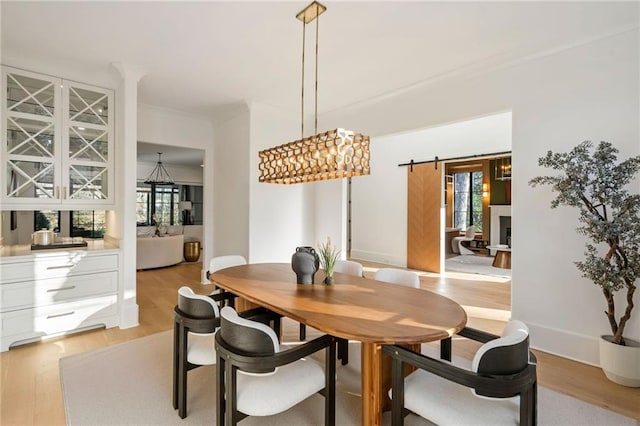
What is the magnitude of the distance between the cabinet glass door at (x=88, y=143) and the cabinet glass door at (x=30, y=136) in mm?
120

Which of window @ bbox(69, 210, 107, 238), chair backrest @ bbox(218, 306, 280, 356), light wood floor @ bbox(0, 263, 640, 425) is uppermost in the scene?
window @ bbox(69, 210, 107, 238)

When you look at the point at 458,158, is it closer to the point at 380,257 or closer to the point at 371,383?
the point at 380,257

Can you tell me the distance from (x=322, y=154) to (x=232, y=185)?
3.01 m

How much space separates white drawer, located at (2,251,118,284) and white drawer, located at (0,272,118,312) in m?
0.05

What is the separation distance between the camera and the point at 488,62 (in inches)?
125

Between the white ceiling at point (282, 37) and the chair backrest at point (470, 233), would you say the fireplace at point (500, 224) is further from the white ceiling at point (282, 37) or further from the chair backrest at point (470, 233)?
the white ceiling at point (282, 37)

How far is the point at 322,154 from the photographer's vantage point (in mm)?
2244

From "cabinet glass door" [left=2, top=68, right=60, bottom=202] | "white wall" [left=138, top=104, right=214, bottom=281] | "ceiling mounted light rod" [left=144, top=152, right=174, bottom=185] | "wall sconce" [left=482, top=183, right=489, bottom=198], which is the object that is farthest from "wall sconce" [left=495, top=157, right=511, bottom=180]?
"ceiling mounted light rod" [left=144, top=152, right=174, bottom=185]

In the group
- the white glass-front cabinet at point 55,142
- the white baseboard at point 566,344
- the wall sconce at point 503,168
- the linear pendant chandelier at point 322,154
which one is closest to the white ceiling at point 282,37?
the white glass-front cabinet at point 55,142

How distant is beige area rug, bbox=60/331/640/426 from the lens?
1.95 metres

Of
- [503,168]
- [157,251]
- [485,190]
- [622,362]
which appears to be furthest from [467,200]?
[157,251]

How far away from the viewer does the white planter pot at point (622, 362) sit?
2.32 meters

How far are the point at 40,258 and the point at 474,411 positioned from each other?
375 cm

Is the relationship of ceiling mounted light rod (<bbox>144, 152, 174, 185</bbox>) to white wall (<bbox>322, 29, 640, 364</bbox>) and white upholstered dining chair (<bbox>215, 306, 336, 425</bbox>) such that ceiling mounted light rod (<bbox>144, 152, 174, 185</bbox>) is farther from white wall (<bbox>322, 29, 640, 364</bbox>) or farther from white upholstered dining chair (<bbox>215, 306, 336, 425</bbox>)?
white upholstered dining chair (<bbox>215, 306, 336, 425</bbox>)
